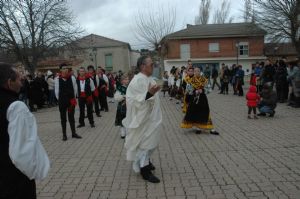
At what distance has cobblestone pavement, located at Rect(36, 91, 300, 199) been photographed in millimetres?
5262

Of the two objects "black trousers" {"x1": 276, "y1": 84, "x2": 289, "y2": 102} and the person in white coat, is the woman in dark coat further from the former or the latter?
the person in white coat

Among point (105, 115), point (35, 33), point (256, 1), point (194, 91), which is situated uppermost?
point (256, 1)

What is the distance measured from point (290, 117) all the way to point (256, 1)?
23637 mm

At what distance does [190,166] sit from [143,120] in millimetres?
1318


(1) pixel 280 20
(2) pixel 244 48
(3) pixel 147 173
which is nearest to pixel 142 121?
(3) pixel 147 173

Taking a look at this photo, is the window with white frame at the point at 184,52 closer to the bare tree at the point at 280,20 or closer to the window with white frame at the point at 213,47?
the window with white frame at the point at 213,47

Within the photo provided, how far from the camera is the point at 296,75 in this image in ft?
47.5

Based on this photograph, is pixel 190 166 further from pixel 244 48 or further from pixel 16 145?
pixel 244 48

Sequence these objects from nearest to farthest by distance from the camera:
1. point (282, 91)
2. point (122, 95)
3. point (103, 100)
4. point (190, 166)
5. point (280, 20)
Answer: point (190, 166)
point (122, 95)
point (282, 91)
point (103, 100)
point (280, 20)

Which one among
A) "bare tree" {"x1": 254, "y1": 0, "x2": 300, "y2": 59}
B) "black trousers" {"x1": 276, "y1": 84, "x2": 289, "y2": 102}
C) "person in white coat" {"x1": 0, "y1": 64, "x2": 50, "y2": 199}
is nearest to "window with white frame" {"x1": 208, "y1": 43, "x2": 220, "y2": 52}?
"bare tree" {"x1": 254, "y1": 0, "x2": 300, "y2": 59}

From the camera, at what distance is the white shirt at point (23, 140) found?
2973 millimetres

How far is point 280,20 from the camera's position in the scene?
32.7 metres

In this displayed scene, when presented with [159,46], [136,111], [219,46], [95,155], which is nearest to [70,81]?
[95,155]

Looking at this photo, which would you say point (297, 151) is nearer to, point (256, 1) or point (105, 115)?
→ point (105, 115)
